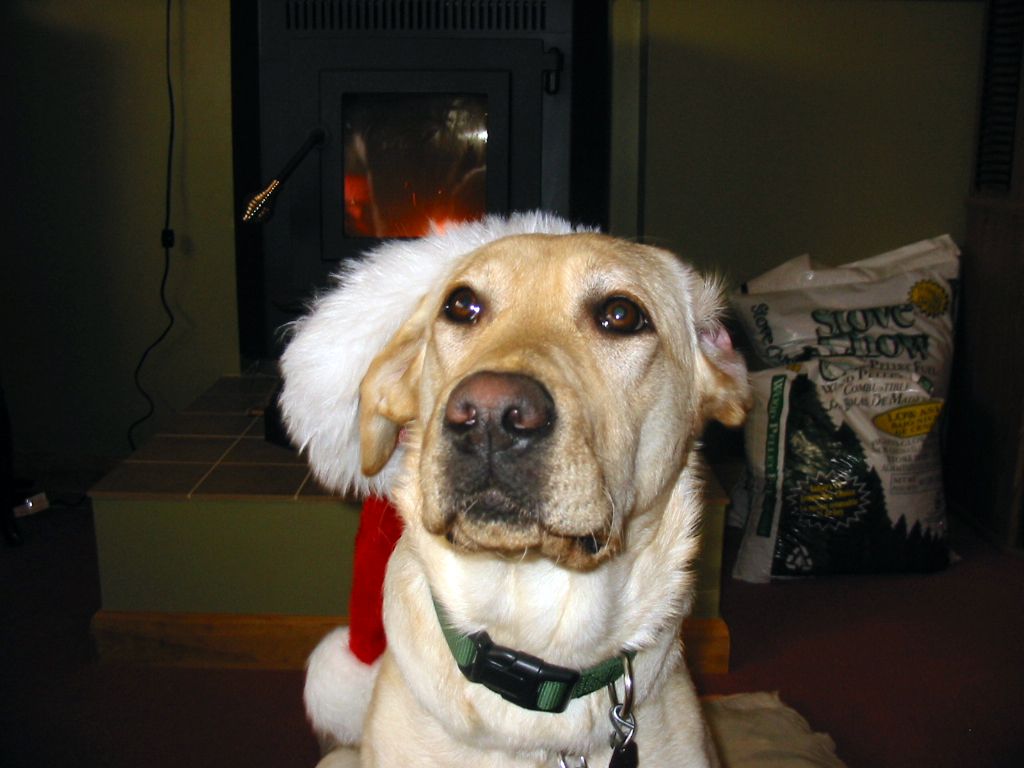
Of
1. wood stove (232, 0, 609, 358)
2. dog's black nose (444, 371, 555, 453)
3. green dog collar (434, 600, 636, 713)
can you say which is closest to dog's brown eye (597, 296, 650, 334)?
dog's black nose (444, 371, 555, 453)

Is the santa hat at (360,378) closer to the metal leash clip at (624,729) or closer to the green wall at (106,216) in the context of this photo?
the metal leash clip at (624,729)

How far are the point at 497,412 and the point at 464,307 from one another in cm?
31

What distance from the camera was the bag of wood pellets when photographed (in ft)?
8.45

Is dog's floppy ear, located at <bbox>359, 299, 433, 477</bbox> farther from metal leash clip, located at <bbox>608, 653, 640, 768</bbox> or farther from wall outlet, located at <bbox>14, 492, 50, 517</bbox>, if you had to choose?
wall outlet, located at <bbox>14, 492, 50, 517</bbox>

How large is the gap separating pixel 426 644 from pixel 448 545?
0.14m

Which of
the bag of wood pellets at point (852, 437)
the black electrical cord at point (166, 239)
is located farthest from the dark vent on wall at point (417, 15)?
the bag of wood pellets at point (852, 437)

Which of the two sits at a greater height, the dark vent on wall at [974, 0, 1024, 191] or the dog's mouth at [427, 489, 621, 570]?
the dark vent on wall at [974, 0, 1024, 191]

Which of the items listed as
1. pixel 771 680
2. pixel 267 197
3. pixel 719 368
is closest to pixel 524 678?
pixel 719 368

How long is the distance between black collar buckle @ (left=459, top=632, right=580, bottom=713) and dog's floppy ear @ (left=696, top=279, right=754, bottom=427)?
0.47 meters

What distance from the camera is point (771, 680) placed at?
7.18 feet

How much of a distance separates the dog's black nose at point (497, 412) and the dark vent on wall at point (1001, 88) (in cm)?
266

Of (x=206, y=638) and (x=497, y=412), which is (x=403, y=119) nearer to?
(x=206, y=638)

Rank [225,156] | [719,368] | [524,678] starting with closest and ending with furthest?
[524,678]
[719,368]
[225,156]

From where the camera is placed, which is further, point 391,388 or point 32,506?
point 32,506
